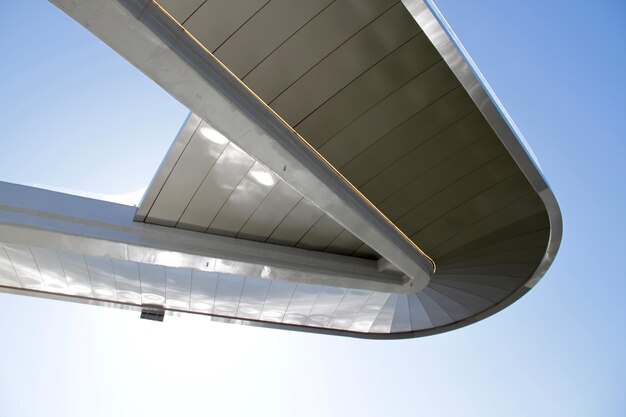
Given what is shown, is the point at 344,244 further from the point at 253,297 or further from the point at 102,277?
the point at 102,277

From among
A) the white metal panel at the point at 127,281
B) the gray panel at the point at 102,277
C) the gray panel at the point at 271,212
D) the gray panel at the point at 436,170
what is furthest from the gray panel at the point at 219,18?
the gray panel at the point at 102,277

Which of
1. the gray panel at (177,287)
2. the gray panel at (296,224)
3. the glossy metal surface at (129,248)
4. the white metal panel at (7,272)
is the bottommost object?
the glossy metal surface at (129,248)

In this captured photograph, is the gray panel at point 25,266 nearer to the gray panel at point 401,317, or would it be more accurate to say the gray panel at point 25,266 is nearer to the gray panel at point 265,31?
the gray panel at point 265,31

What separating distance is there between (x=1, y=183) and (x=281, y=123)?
5.64m

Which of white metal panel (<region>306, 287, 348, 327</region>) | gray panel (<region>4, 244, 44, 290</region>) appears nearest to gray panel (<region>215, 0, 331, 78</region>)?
gray panel (<region>4, 244, 44, 290</region>)

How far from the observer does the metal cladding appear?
707 centimetres

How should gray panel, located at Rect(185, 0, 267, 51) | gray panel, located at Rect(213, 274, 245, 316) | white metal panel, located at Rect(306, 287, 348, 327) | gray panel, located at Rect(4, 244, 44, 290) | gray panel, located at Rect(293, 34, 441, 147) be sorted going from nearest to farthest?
gray panel, located at Rect(185, 0, 267, 51) → gray panel, located at Rect(293, 34, 441, 147) → gray panel, located at Rect(4, 244, 44, 290) → gray panel, located at Rect(213, 274, 245, 316) → white metal panel, located at Rect(306, 287, 348, 327)

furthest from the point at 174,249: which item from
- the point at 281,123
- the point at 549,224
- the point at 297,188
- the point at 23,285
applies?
the point at 549,224

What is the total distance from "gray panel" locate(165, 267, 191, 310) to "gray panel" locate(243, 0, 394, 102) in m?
6.13

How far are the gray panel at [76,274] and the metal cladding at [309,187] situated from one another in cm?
5

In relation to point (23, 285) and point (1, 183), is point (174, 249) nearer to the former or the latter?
point (1, 183)

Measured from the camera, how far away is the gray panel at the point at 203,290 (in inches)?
503

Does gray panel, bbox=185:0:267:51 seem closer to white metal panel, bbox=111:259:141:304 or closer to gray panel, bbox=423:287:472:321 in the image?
white metal panel, bbox=111:259:141:304

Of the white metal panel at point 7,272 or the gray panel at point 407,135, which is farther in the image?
the white metal panel at point 7,272
